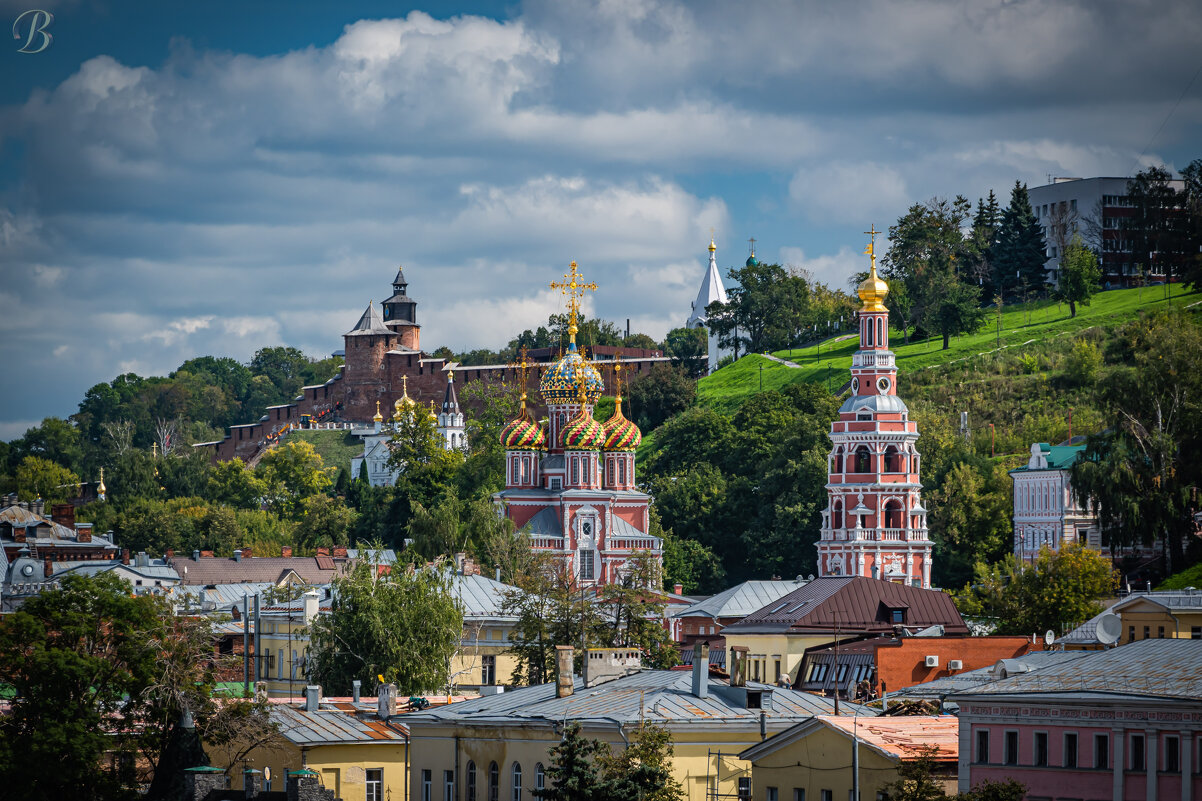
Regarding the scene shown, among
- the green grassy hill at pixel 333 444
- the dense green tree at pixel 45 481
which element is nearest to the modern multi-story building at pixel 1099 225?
the green grassy hill at pixel 333 444

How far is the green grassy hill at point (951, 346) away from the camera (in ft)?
370

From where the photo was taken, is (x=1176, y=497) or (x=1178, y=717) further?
(x=1176, y=497)

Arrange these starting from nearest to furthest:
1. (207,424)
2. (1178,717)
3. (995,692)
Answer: (1178,717) < (995,692) < (207,424)

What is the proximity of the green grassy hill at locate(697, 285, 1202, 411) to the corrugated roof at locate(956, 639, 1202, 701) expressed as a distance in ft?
244

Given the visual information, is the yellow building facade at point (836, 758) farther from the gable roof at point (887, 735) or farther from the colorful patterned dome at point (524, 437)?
the colorful patterned dome at point (524, 437)

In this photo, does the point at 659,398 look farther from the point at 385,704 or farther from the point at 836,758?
the point at 836,758

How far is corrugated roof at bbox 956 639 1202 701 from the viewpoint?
3284cm

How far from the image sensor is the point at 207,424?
181 metres

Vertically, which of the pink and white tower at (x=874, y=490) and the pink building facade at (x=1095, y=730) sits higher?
the pink and white tower at (x=874, y=490)

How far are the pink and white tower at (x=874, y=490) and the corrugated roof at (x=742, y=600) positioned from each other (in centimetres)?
389

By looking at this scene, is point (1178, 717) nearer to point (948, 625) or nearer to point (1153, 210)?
point (948, 625)

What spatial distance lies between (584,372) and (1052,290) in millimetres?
37697

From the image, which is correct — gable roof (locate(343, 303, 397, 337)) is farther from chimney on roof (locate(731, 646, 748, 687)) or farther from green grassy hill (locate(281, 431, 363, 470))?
chimney on roof (locate(731, 646, 748, 687))

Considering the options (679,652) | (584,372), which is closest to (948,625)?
(679,652)
